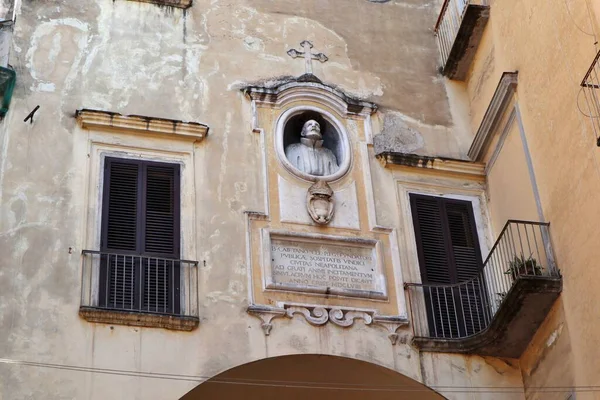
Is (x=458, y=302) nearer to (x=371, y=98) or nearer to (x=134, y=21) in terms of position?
(x=371, y=98)

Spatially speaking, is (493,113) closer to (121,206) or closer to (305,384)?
(305,384)

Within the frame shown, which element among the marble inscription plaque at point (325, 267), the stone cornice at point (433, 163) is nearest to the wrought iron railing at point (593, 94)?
the stone cornice at point (433, 163)

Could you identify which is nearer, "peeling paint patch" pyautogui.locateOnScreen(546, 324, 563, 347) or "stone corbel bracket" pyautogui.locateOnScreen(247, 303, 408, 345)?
"peeling paint patch" pyautogui.locateOnScreen(546, 324, 563, 347)

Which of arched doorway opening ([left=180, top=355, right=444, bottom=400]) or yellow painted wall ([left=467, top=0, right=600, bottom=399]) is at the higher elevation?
yellow painted wall ([left=467, top=0, right=600, bottom=399])

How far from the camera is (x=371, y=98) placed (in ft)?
50.6

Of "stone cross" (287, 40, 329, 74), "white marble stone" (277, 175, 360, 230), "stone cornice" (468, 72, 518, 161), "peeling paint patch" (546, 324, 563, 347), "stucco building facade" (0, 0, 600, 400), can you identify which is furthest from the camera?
"stone cross" (287, 40, 329, 74)

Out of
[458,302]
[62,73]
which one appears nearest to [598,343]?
[458,302]

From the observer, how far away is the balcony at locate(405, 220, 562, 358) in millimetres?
12781

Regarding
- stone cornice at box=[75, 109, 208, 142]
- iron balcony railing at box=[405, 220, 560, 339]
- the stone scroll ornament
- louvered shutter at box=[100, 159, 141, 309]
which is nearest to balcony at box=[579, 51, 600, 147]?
iron balcony railing at box=[405, 220, 560, 339]

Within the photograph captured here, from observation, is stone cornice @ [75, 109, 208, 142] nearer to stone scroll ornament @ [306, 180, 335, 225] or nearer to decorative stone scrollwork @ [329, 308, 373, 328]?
stone scroll ornament @ [306, 180, 335, 225]

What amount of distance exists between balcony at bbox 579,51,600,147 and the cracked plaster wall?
3.03 metres

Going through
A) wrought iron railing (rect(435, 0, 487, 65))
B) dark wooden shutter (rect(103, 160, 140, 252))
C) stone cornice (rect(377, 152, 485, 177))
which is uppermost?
wrought iron railing (rect(435, 0, 487, 65))

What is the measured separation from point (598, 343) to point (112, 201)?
554 centimetres

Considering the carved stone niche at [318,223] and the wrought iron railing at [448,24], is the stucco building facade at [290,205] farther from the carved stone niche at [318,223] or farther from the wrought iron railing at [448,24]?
the wrought iron railing at [448,24]
